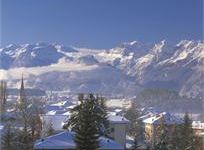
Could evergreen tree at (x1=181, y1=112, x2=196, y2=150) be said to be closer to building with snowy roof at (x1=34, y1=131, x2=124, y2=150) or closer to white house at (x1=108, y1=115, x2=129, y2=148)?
white house at (x1=108, y1=115, x2=129, y2=148)

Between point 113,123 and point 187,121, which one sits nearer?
point 187,121

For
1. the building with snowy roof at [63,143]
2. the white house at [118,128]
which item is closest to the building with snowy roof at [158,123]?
the white house at [118,128]

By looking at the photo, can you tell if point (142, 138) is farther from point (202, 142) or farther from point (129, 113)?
point (202, 142)

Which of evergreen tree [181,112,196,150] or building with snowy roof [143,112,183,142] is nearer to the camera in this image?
evergreen tree [181,112,196,150]

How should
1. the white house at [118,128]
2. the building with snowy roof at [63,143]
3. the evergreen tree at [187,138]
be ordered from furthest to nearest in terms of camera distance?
the white house at [118,128] → the evergreen tree at [187,138] → the building with snowy roof at [63,143]

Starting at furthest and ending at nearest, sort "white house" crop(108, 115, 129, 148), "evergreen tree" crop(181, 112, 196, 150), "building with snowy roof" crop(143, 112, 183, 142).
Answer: "building with snowy roof" crop(143, 112, 183, 142) → "white house" crop(108, 115, 129, 148) → "evergreen tree" crop(181, 112, 196, 150)

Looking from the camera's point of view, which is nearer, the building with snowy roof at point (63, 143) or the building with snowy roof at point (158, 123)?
the building with snowy roof at point (63, 143)

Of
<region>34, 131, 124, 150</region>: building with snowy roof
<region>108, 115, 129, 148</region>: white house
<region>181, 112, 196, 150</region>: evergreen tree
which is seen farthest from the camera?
<region>108, 115, 129, 148</region>: white house

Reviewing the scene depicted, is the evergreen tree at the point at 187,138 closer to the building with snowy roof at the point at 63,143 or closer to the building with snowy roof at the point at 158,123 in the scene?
the building with snowy roof at the point at 63,143

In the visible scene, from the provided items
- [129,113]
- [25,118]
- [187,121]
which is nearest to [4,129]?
[25,118]

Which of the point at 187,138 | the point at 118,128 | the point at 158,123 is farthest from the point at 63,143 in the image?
the point at 158,123

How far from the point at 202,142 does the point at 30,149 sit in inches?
795

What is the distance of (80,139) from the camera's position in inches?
1110

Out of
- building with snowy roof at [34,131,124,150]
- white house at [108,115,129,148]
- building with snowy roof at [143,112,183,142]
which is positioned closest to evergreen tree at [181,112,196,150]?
white house at [108,115,129,148]
